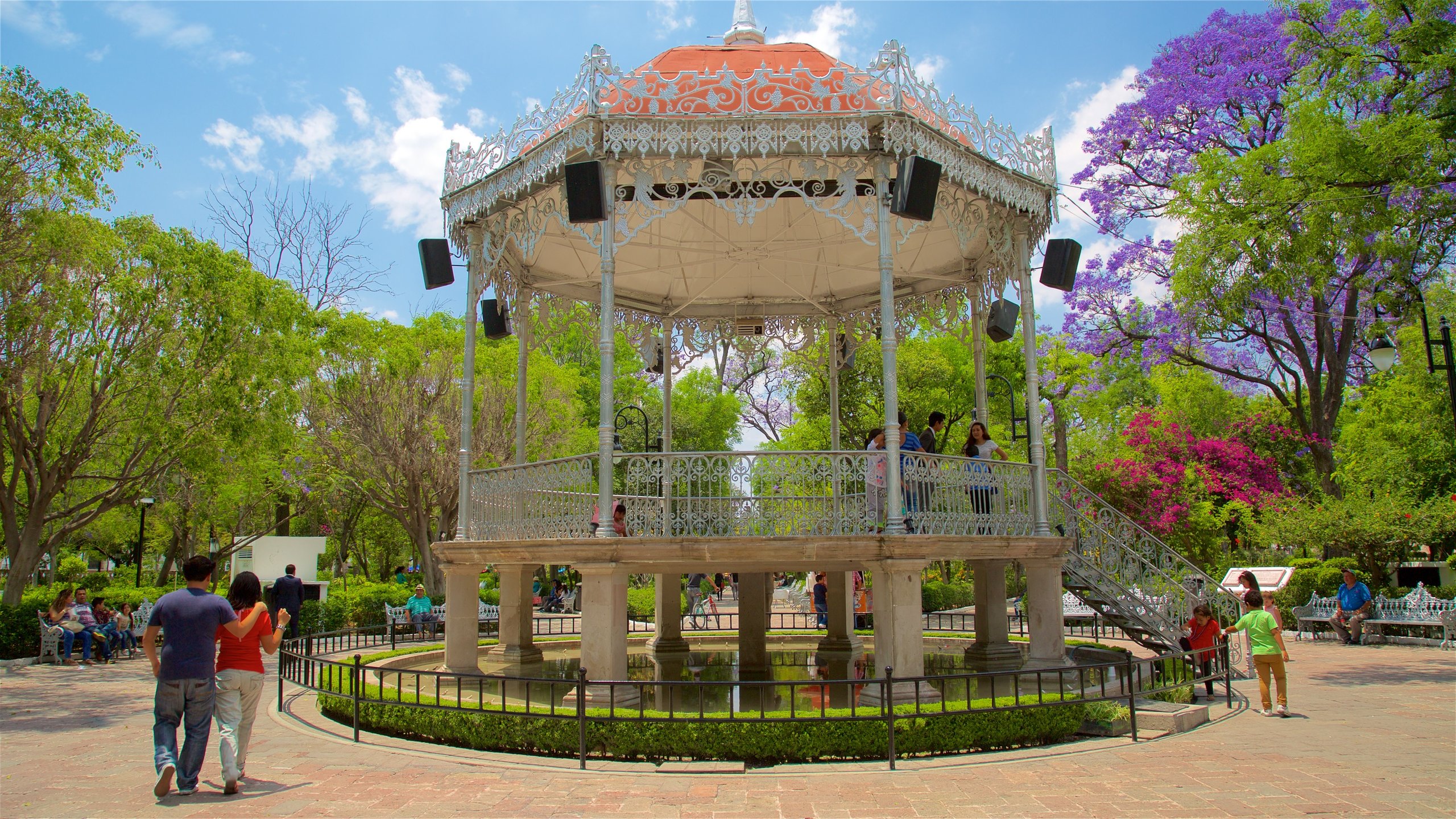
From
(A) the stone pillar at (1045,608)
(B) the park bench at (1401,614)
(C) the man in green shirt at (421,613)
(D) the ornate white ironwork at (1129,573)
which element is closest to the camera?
(A) the stone pillar at (1045,608)

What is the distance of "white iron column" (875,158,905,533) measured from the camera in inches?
432

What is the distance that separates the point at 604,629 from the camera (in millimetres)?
10836

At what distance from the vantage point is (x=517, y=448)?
600 inches

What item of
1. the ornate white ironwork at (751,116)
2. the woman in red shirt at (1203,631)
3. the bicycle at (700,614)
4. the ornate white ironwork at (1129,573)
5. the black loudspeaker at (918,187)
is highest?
the ornate white ironwork at (751,116)

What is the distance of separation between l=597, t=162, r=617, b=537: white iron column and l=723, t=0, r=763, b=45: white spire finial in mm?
4267

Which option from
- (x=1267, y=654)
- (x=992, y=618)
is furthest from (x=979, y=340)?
(x=1267, y=654)

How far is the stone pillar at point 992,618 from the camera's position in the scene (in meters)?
14.5

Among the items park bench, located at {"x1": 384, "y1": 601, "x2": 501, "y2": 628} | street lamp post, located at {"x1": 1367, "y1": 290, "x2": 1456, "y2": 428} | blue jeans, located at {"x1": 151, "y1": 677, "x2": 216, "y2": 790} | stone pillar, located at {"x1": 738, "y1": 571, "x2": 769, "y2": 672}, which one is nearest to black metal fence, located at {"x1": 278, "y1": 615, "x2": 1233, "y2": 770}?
stone pillar, located at {"x1": 738, "y1": 571, "x2": 769, "y2": 672}

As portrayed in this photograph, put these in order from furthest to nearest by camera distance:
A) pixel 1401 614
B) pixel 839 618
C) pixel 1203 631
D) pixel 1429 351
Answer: pixel 1401 614
pixel 1429 351
pixel 839 618
pixel 1203 631

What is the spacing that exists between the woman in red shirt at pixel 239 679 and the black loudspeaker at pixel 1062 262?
36.5ft

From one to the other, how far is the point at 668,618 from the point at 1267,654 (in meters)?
9.51

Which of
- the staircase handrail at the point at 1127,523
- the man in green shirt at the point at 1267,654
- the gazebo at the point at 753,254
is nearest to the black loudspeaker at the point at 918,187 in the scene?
the gazebo at the point at 753,254

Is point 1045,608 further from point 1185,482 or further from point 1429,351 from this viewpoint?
point 1185,482

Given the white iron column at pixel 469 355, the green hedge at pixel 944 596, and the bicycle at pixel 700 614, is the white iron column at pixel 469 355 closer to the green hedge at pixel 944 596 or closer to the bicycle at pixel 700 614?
the bicycle at pixel 700 614
